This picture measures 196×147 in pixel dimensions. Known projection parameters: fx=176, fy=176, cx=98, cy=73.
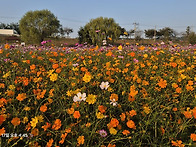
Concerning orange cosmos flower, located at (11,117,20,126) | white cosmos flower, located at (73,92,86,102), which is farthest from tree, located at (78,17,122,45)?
orange cosmos flower, located at (11,117,20,126)

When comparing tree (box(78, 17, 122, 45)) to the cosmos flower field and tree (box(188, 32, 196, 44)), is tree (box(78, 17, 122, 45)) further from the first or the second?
the cosmos flower field

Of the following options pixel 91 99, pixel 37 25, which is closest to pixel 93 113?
pixel 91 99

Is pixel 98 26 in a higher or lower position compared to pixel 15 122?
higher

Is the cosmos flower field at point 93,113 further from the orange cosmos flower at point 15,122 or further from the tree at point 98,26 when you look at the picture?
the tree at point 98,26

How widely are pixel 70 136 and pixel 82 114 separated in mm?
331

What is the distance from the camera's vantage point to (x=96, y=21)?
73.2ft

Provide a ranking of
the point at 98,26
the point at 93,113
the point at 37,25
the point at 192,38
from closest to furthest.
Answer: the point at 93,113 → the point at 192,38 → the point at 98,26 → the point at 37,25

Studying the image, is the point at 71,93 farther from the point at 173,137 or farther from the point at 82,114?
the point at 173,137

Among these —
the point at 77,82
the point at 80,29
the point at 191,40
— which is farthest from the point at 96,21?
the point at 77,82

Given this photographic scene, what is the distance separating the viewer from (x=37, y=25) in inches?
894

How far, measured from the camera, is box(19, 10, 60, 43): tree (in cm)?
2234

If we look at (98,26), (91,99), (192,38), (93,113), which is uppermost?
(98,26)

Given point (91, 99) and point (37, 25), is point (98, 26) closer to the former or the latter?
point (37, 25)

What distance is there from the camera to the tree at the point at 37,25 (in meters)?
22.3
